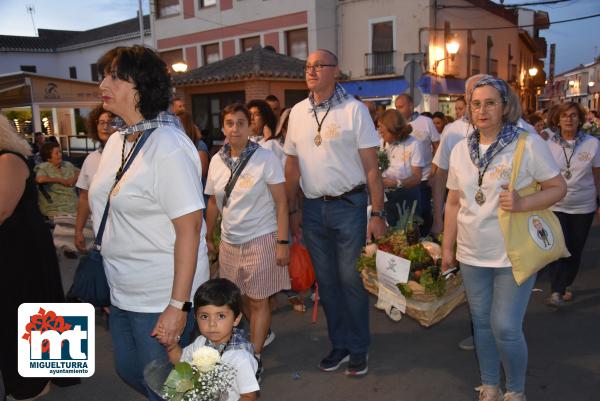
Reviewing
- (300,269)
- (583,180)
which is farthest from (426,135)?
(300,269)

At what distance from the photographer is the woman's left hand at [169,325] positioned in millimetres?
2229

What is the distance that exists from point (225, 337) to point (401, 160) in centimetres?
408

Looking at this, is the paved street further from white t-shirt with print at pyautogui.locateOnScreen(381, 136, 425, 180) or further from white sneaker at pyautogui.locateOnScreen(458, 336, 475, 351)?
white t-shirt with print at pyautogui.locateOnScreen(381, 136, 425, 180)

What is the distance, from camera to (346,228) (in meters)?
3.85

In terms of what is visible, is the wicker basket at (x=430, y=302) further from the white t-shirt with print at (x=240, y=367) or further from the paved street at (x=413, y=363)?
the white t-shirt with print at (x=240, y=367)

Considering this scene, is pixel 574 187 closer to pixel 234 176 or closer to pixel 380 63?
pixel 234 176

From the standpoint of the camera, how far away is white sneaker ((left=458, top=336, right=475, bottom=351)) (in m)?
4.50

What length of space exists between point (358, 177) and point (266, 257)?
0.92 meters

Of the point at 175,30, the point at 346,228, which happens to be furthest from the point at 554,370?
the point at 175,30

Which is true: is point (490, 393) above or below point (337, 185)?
below

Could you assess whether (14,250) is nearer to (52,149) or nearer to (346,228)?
(346,228)

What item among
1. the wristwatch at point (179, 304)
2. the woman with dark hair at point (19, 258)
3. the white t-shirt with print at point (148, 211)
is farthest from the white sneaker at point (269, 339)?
the wristwatch at point (179, 304)

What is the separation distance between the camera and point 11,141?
336cm

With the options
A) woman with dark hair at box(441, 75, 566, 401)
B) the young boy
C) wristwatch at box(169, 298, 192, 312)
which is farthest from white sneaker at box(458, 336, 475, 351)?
wristwatch at box(169, 298, 192, 312)
